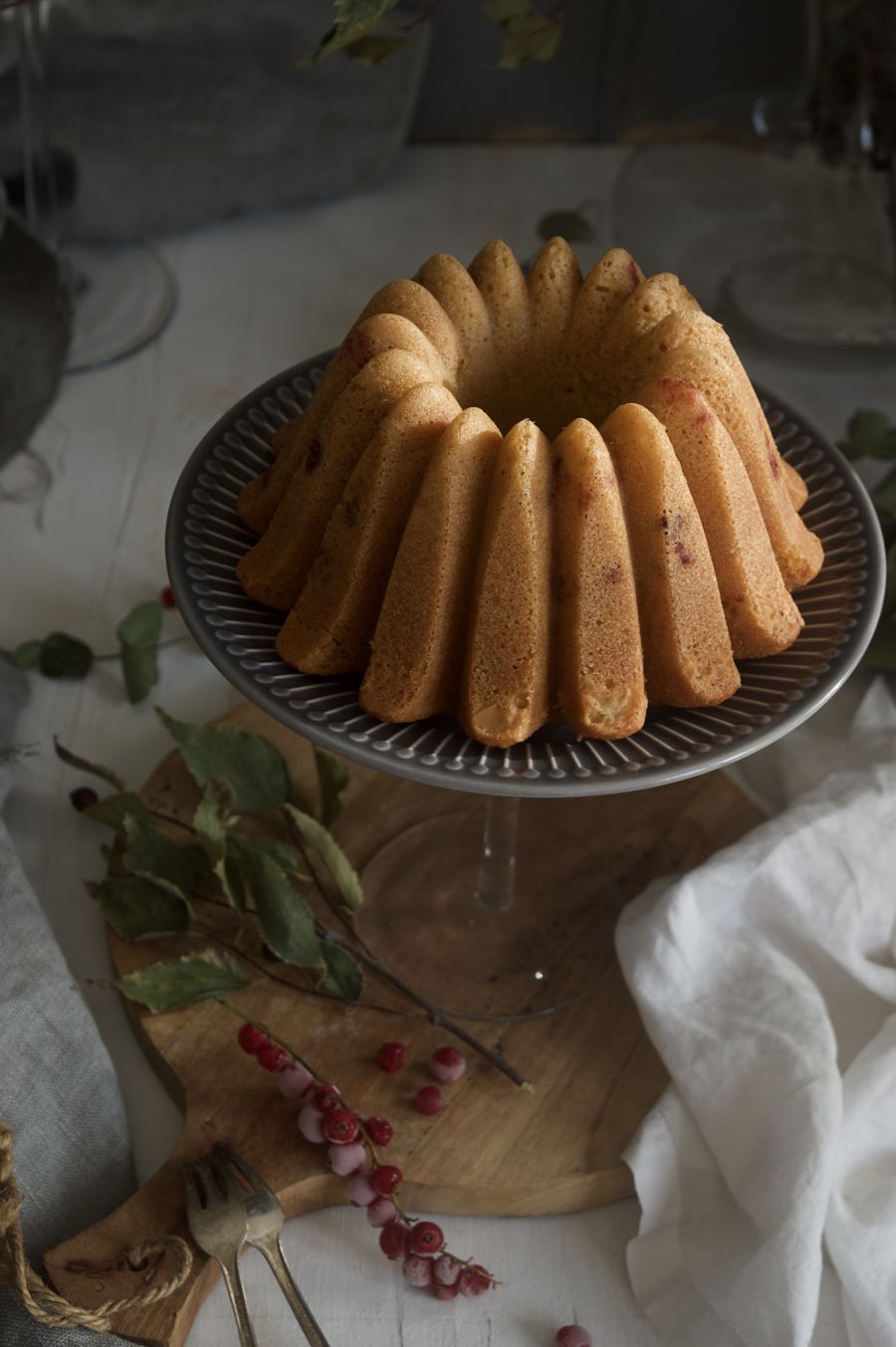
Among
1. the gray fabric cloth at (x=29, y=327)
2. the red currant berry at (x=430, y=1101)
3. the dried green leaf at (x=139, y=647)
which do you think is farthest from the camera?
the gray fabric cloth at (x=29, y=327)

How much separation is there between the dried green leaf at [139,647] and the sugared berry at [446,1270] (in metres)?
0.64

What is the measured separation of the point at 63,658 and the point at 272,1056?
549 mm

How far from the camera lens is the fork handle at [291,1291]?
3.45 feet

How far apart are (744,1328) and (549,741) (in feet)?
1.40

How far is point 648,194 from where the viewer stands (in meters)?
2.05

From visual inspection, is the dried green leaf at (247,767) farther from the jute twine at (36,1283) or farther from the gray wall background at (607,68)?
the gray wall background at (607,68)

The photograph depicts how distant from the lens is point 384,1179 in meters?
1.13

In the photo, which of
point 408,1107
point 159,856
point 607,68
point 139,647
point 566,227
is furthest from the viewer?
point 607,68

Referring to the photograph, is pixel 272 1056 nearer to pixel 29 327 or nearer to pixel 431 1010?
pixel 431 1010

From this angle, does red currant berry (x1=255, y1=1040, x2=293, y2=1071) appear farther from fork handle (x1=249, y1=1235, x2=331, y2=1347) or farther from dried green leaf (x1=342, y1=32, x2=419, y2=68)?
dried green leaf (x1=342, y1=32, x2=419, y2=68)

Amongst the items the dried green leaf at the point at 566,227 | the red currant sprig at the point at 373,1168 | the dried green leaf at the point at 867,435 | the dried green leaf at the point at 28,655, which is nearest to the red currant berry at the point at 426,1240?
the red currant sprig at the point at 373,1168

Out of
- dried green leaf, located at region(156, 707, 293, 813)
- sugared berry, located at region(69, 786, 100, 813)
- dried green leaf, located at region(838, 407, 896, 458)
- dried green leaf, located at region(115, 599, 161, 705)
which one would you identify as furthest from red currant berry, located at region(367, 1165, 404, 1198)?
dried green leaf, located at region(838, 407, 896, 458)

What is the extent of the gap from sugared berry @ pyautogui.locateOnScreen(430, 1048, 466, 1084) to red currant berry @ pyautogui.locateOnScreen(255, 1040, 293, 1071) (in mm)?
115

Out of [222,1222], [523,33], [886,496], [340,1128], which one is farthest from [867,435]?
[222,1222]
